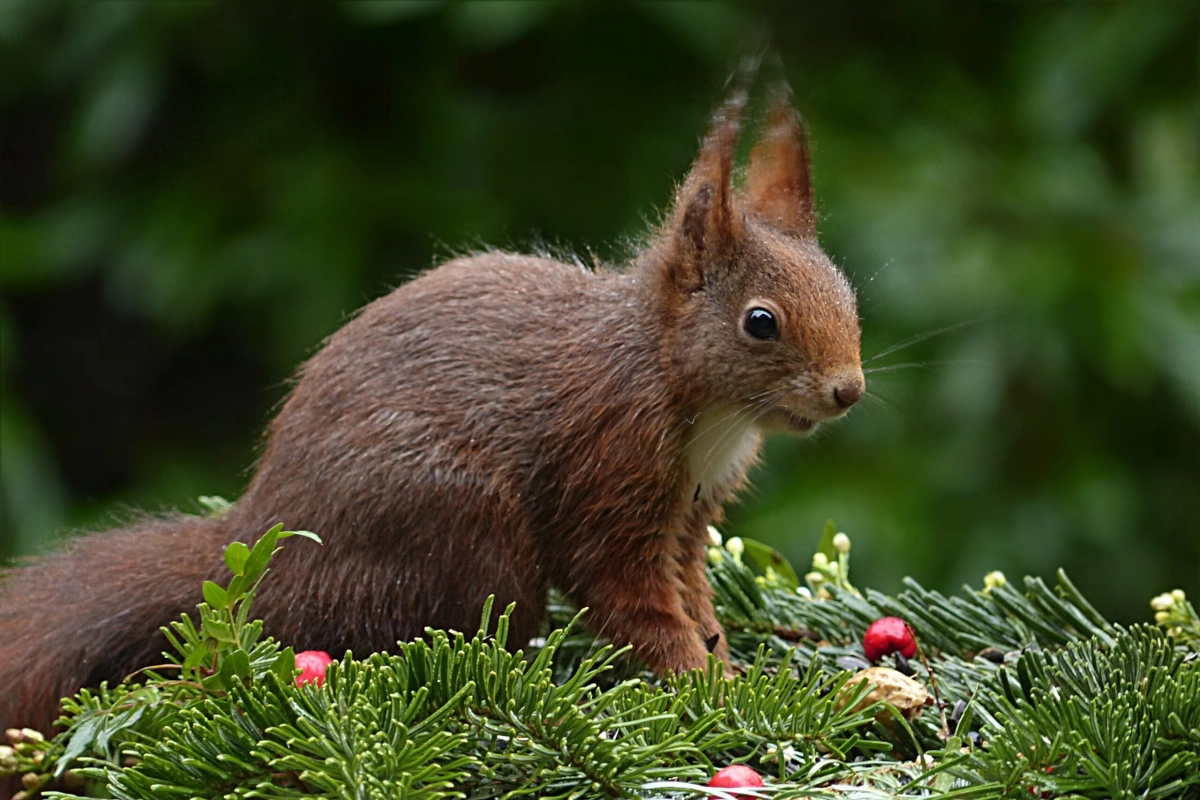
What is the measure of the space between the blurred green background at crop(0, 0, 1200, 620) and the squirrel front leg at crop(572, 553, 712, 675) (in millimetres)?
1397

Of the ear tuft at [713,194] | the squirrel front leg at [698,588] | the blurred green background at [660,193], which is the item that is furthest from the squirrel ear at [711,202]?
the blurred green background at [660,193]

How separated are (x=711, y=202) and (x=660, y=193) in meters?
1.38

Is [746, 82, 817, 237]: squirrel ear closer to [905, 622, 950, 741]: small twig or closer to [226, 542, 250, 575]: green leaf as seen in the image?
[905, 622, 950, 741]: small twig

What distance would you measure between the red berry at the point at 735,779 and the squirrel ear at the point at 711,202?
69 cm

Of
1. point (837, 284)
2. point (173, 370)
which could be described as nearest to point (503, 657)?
point (837, 284)

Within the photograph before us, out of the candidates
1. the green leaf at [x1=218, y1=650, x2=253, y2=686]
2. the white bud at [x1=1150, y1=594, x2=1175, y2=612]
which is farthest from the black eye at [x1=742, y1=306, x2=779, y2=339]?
the green leaf at [x1=218, y1=650, x2=253, y2=686]

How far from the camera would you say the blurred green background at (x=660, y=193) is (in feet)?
10.7

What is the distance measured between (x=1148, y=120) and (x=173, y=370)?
8.62ft

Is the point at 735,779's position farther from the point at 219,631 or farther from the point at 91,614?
the point at 91,614

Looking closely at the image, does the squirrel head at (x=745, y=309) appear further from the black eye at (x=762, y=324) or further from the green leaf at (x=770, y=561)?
the green leaf at (x=770, y=561)

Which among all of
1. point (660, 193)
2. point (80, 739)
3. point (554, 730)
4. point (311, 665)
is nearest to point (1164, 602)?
point (554, 730)

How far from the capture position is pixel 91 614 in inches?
67.6

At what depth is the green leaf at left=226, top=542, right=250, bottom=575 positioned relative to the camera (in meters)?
1.24

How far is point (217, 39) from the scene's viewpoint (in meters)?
3.71
